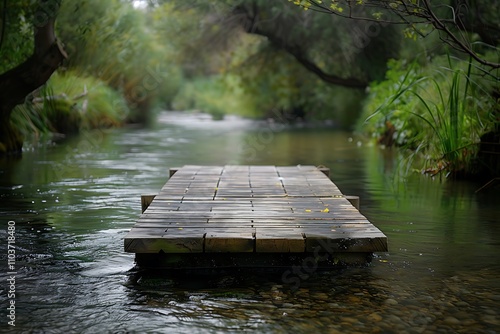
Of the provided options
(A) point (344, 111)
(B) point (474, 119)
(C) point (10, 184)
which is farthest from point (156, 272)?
(A) point (344, 111)

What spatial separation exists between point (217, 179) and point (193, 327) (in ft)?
14.0

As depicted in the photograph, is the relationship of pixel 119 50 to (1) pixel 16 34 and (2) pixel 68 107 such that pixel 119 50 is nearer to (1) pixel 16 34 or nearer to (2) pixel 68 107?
(2) pixel 68 107

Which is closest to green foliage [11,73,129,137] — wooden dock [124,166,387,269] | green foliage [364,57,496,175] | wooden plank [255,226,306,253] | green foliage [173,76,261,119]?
green foliage [173,76,261,119]

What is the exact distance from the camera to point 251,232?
5.06m

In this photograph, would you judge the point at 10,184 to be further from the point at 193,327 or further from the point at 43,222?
the point at 193,327

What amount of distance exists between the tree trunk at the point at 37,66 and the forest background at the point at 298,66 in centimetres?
62

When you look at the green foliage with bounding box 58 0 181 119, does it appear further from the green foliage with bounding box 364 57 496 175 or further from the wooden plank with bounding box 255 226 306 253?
the wooden plank with bounding box 255 226 306 253

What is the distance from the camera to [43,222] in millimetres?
6871

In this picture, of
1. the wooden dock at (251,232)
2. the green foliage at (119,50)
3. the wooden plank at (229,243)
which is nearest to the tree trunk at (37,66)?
the green foliage at (119,50)

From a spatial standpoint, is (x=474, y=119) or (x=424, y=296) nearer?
(x=424, y=296)

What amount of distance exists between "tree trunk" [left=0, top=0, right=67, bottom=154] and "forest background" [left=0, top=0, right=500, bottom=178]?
617mm

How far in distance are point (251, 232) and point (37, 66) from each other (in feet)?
27.6
